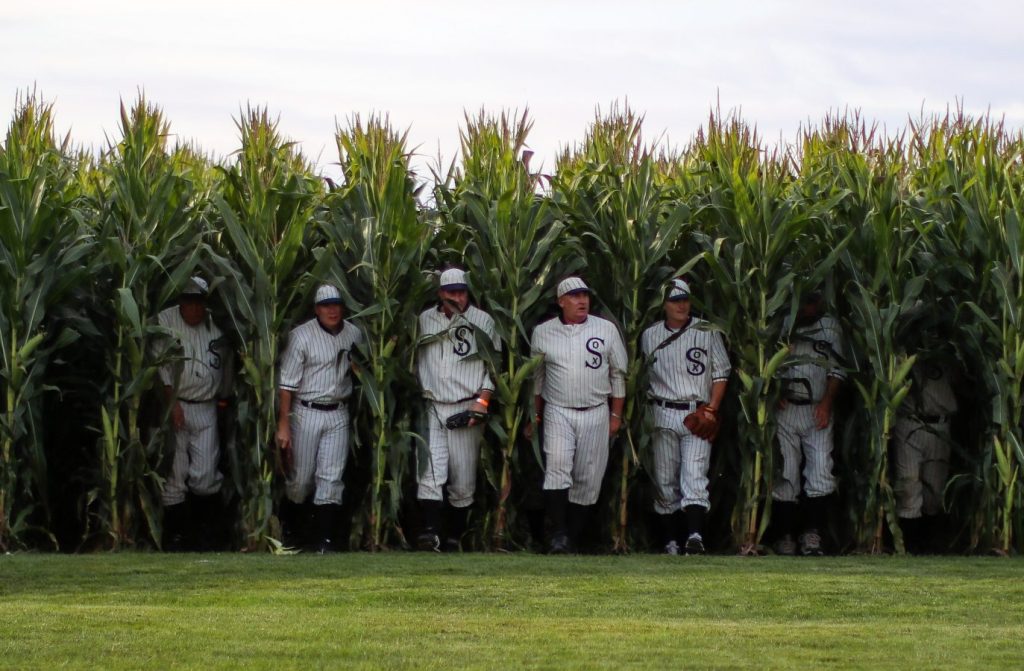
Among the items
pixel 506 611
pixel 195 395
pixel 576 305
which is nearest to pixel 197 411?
pixel 195 395

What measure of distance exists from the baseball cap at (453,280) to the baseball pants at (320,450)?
4.23ft

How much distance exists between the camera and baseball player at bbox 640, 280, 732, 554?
42.6ft

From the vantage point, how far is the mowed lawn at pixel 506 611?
7.82m

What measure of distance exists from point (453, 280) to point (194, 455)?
243 centimetres

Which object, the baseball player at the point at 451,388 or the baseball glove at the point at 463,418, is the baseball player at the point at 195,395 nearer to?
the baseball player at the point at 451,388

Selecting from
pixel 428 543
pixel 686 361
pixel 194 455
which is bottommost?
pixel 428 543

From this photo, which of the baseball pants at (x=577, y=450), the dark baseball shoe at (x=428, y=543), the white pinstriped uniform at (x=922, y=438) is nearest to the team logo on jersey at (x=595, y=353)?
the baseball pants at (x=577, y=450)

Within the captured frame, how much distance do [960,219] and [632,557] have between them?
145 inches

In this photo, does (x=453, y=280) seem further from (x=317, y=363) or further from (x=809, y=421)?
(x=809, y=421)

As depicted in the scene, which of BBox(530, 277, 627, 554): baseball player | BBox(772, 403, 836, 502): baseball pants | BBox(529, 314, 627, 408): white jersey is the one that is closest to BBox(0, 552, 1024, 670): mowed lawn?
BBox(530, 277, 627, 554): baseball player

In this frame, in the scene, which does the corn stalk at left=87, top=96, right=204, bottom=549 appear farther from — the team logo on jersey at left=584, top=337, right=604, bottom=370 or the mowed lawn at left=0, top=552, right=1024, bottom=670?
the team logo on jersey at left=584, top=337, right=604, bottom=370

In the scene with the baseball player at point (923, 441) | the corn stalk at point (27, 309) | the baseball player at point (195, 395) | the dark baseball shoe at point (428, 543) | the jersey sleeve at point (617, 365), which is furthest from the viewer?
the baseball player at point (923, 441)

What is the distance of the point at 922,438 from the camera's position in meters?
13.4

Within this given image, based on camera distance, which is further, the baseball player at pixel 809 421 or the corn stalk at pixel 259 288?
the baseball player at pixel 809 421
